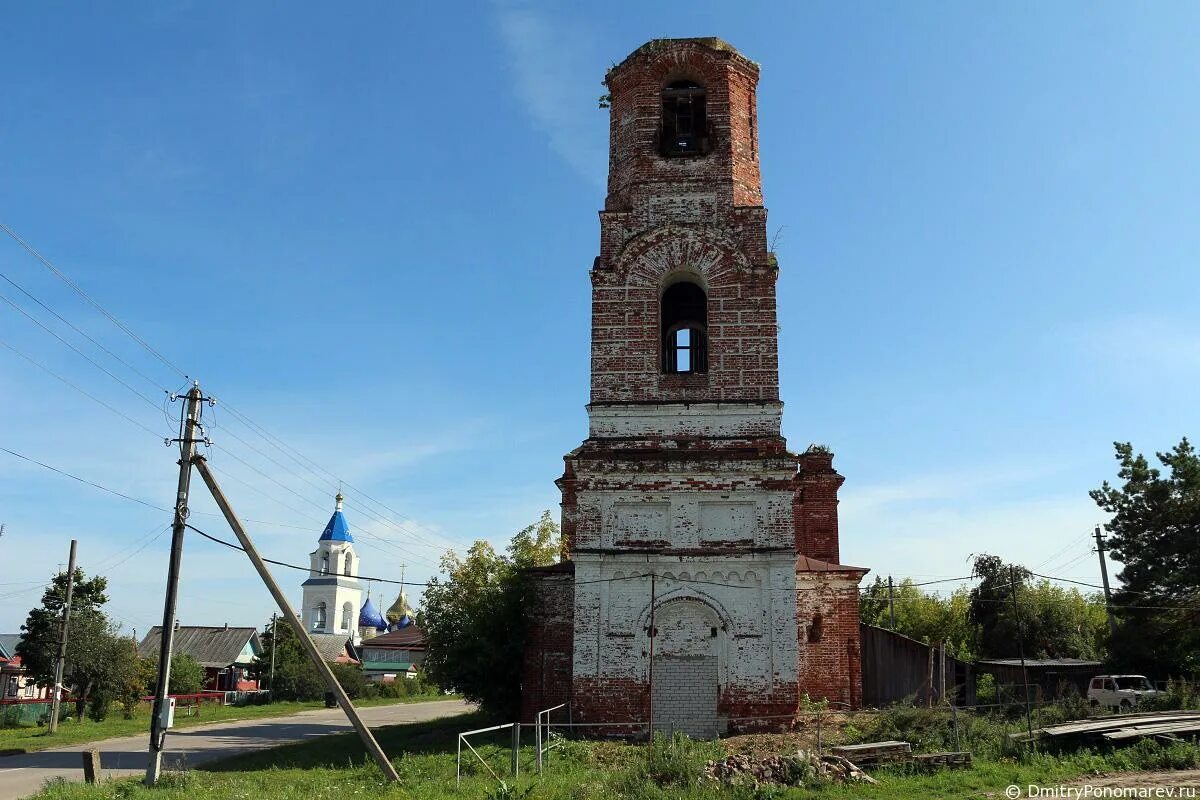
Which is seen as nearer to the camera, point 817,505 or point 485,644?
point 485,644

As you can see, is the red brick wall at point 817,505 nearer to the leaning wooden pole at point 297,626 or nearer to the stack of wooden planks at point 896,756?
the stack of wooden planks at point 896,756

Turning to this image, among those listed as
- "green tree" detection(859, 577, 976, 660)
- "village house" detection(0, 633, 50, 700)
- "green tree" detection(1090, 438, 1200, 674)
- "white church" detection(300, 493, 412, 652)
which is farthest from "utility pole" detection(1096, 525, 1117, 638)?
"white church" detection(300, 493, 412, 652)

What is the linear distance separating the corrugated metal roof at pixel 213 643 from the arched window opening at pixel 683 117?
47.9m

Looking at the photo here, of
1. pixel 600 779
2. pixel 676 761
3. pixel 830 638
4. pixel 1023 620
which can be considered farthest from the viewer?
pixel 1023 620

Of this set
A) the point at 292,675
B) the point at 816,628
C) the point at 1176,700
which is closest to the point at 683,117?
the point at 816,628

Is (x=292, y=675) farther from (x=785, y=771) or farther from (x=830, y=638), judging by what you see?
(x=785, y=771)

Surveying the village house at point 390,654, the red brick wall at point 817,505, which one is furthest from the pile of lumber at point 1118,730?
the village house at point 390,654

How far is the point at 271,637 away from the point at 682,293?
43.2 meters

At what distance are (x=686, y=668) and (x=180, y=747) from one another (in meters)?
16.0

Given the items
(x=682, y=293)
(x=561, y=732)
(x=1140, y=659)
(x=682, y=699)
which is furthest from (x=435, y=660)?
(x=1140, y=659)

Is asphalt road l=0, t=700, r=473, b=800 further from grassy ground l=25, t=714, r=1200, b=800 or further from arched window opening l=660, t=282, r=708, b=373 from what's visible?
arched window opening l=660, t=282, r=708, b=373

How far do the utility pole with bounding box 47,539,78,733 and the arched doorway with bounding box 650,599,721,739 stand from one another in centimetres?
2451

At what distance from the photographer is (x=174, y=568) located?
1645cm

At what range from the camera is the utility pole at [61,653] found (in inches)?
1239
